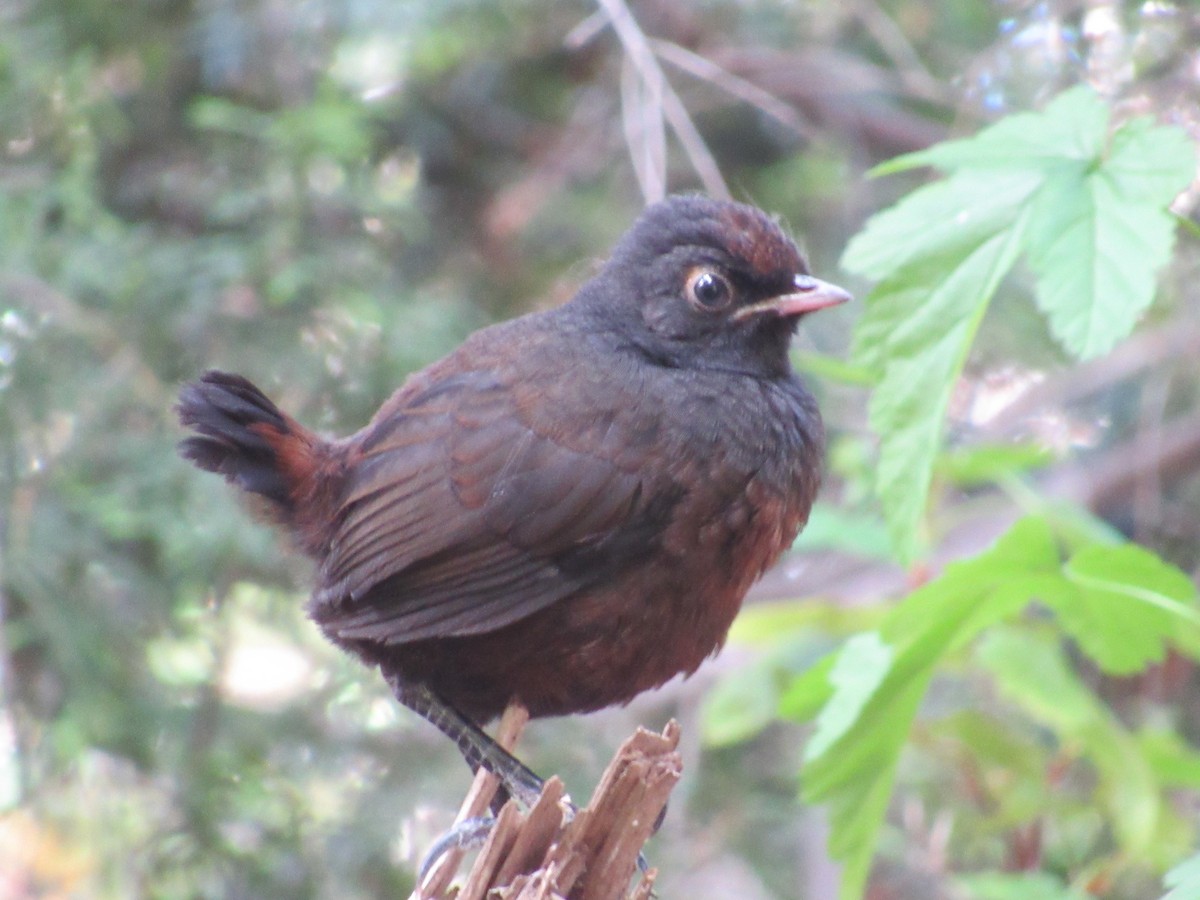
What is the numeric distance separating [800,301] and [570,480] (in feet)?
2.26

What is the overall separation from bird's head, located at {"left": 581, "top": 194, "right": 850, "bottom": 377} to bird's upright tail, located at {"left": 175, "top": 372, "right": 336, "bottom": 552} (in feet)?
2.50

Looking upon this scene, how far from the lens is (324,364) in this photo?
480 centimetres

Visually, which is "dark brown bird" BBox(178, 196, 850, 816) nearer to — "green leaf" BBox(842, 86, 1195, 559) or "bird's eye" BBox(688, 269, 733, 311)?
"bird's eye" BBox(688, 269, 733, 311)

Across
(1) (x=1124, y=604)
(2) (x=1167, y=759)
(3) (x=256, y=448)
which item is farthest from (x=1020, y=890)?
(3) (x=256, y=448)

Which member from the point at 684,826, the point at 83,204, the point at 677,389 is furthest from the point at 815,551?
the point at 83,204

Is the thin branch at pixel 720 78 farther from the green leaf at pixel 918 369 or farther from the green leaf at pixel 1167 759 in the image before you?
the green leaf at pixel 1167 759

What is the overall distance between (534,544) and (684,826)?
2.50 metres

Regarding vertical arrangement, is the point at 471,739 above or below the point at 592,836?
above

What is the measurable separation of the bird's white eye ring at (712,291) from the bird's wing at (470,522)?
1.49 feet

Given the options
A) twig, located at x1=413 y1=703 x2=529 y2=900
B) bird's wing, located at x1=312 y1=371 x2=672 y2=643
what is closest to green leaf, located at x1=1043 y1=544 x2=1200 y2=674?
bird's wing, located at x1=312 y1=371 x2=672 y2=643

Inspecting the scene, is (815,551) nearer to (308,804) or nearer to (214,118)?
(308,804)

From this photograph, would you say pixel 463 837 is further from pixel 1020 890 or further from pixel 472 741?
pixel 1020 890

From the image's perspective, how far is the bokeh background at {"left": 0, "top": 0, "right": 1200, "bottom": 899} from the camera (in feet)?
15.0

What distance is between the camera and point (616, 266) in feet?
10.9
